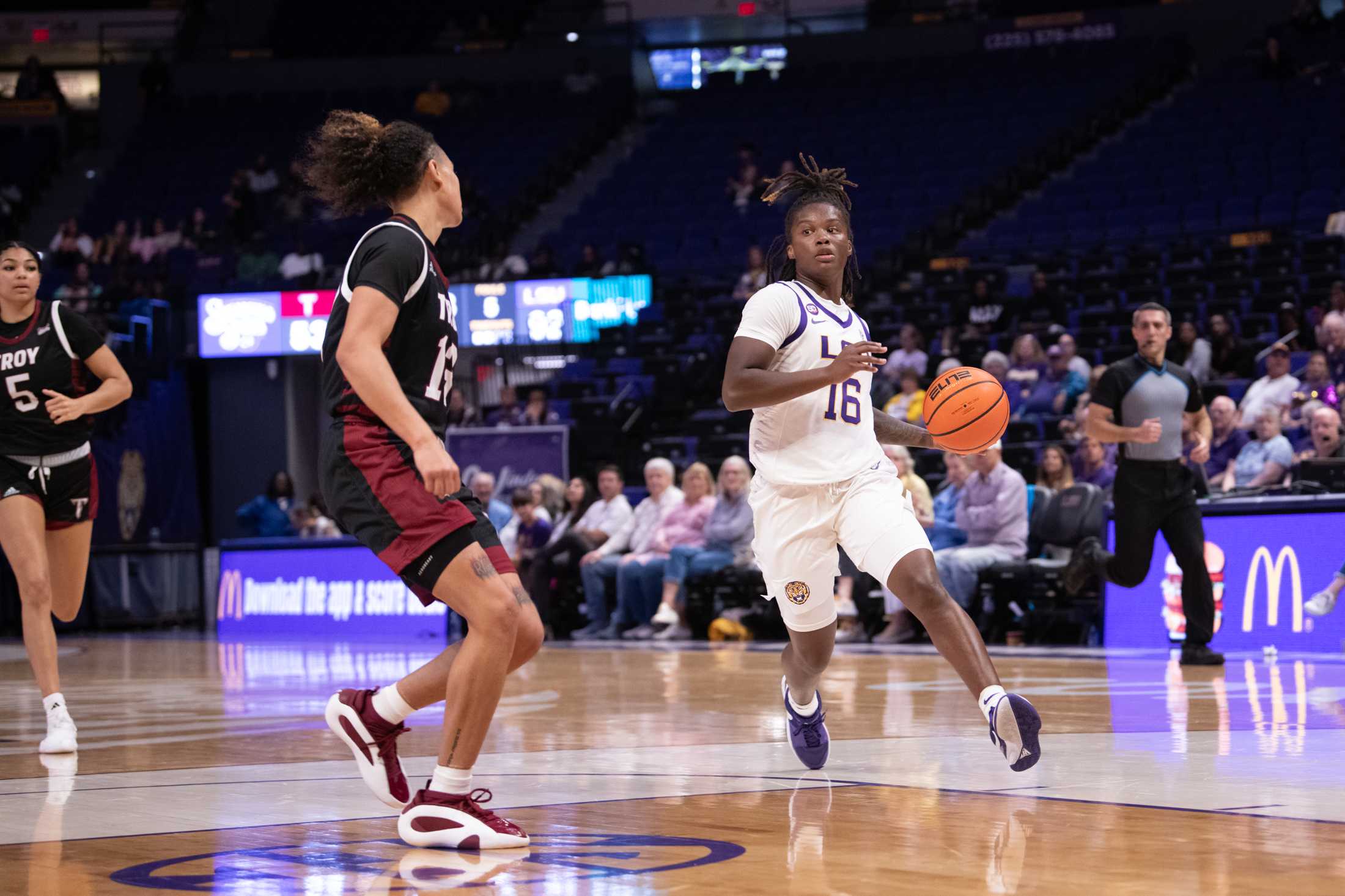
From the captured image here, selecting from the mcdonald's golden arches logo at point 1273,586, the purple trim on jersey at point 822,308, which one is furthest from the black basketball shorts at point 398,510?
the mcdonald's golden arches logo at point 1273,586

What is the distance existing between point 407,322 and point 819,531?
1647 millimetres

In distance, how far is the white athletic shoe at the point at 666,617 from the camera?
42.6ft

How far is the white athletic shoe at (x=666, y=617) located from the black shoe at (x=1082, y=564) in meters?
3.74

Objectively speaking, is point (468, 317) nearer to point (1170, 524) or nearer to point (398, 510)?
point (1170, 524)

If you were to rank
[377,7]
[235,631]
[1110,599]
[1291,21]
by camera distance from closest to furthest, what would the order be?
[1110,599], [235,631], [1291,21], [377,7]

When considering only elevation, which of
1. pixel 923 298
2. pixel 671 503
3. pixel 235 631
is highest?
pixel 923 298

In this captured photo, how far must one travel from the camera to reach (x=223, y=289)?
21031 mm

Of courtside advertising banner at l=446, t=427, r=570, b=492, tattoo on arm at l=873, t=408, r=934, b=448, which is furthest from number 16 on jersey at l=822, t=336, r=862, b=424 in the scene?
courtside advertising banner at l=446, t=427, r=570, b=492

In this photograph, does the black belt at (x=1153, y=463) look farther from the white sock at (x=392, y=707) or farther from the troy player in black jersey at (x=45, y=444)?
the white sock at (x=392, y=707)

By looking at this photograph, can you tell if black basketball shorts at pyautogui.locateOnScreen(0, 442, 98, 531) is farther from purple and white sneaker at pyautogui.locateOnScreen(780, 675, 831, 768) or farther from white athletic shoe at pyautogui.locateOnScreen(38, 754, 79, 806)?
purple and white sneaker at pyautogui.locateOnScreen(780, 675, 831, 768)

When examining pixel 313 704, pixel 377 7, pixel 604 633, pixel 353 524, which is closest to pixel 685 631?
pixel 604 633

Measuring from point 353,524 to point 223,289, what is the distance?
1811 cm

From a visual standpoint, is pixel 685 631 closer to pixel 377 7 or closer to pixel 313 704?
pixel 313 704

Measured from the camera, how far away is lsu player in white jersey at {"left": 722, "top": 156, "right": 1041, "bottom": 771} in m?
4.71
